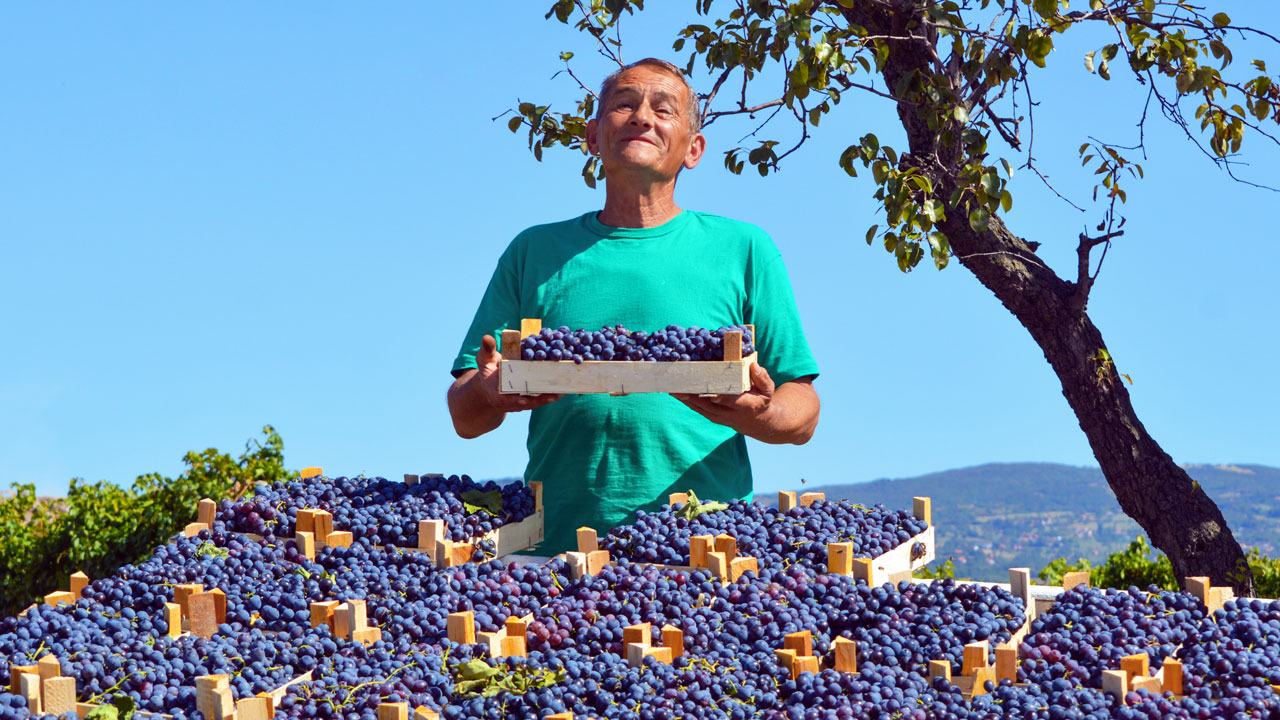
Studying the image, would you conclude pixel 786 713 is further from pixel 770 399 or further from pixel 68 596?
pixel 68 596

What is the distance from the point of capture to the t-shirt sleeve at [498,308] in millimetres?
4418

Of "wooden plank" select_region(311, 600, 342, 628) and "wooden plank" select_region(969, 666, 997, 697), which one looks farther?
"wooden plank" select_region(311, 600, 342, 628)

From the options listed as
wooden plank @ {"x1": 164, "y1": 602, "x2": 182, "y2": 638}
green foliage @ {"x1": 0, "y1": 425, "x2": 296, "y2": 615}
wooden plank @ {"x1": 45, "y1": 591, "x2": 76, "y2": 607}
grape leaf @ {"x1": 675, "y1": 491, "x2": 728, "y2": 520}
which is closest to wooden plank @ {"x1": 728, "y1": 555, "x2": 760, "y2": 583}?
grape leaf @ {"x1": 675, "y1": 491, "x2": 728, "y2": 520}

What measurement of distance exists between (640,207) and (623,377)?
85 centimetres

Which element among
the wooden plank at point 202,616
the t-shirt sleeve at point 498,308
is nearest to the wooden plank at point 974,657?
the wooden plank at point 202,616

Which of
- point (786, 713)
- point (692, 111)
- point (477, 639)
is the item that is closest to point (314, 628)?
point (477, 639)

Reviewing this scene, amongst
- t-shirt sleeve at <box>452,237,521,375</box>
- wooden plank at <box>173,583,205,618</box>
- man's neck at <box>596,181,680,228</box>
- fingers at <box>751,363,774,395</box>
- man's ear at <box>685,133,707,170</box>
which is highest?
man's ear at <box>685,133,707,170</box>

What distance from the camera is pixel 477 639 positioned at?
305 centimetres

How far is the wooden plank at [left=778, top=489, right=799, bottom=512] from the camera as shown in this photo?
395cm

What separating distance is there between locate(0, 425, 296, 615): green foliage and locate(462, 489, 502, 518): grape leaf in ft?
11.0

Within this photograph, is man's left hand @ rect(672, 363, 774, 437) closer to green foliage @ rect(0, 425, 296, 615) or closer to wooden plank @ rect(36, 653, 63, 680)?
wooden plank @ rect(36, 653, 63, 680)

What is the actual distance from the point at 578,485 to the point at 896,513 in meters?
1.11

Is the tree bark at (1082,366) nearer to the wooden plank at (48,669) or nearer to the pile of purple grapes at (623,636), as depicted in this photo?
the pile of purple grapes at (623,636)

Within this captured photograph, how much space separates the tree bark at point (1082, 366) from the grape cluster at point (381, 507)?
10.5 feet
